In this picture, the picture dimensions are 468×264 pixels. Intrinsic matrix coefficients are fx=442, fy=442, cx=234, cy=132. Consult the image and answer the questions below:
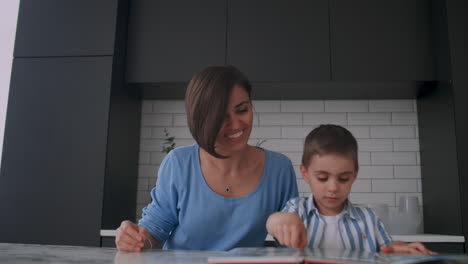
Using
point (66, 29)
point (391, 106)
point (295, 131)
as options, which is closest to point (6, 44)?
point (66, 29)

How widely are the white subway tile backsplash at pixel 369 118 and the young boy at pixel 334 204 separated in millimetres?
1920

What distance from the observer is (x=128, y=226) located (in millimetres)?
1113

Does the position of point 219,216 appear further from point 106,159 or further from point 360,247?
point 106,159

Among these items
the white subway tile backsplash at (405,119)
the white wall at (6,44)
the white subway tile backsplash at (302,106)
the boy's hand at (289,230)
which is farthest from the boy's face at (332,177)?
the white wall at (6,44)

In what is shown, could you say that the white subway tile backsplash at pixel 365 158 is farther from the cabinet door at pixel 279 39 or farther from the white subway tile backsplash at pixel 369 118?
the cabinet door at pixel 279 39

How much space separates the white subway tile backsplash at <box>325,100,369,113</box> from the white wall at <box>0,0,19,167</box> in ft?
6.95

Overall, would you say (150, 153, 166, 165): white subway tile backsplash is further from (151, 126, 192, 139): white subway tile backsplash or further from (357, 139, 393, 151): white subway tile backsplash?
(357, 139, 393, 151): white subway tile backsplash

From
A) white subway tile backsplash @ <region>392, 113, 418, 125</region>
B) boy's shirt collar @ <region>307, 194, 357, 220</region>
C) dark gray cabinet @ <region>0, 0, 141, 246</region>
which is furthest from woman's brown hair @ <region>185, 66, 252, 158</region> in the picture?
white subway tile backsplash @ <region>392, 113, 418, 125</region>

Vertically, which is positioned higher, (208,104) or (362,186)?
(208,104)

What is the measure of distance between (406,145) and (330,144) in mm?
2074

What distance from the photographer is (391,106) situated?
307 centimetres

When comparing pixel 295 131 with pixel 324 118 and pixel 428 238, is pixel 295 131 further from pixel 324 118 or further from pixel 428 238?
pixel 428 238

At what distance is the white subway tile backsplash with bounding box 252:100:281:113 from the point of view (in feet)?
10.2

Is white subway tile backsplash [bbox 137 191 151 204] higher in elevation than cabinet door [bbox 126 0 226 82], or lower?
lower
